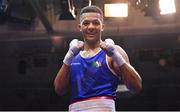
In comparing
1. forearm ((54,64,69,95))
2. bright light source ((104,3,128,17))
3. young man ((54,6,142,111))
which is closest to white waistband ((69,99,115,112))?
young man ((54,6,142,111))

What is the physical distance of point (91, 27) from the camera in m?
2.15

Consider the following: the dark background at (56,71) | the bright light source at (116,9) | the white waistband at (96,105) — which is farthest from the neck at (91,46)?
the dark background at (56,71)

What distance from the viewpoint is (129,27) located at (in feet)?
23.8

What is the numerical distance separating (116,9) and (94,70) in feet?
12.0

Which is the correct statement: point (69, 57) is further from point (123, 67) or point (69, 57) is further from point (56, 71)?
point (56, 71)

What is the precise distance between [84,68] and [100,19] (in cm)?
27

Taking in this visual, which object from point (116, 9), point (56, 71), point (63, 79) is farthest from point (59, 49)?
point (63, 79)

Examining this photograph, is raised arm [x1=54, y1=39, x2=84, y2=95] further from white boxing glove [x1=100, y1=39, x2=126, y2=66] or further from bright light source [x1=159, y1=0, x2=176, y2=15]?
bright light source [x1=159, y1=0, x2=176, y2=15]

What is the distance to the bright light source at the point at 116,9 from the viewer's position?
5.72m

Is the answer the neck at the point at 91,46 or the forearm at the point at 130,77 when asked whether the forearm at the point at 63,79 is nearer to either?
the neck at the point at 91,46

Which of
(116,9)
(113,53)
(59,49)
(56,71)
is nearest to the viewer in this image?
(113,53)

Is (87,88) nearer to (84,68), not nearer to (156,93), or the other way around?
(84,68)

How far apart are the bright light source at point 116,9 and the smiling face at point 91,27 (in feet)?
11.7

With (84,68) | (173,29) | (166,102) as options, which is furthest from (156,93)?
(84,68)
